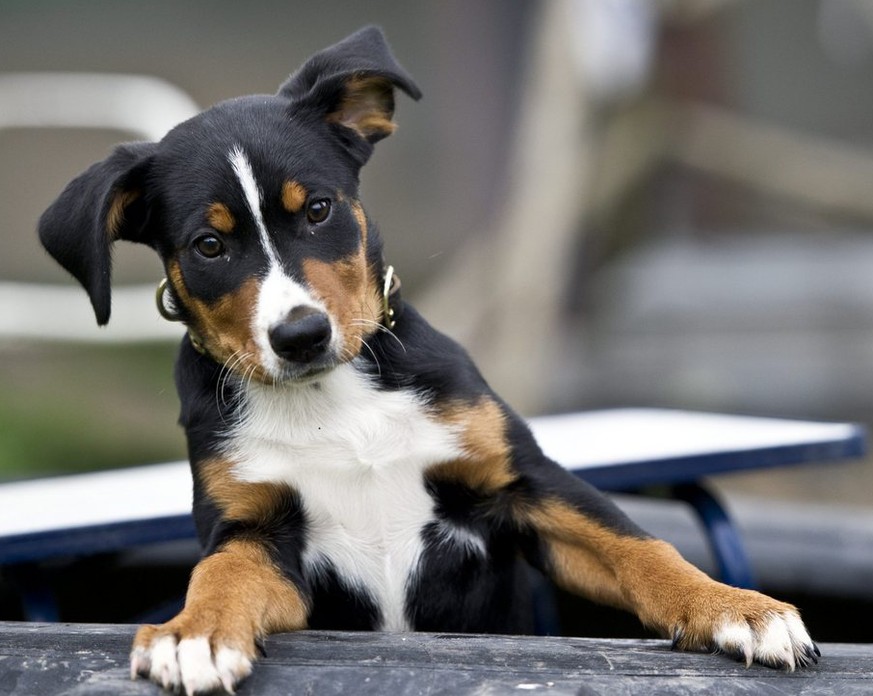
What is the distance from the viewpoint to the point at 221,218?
9.09 ft

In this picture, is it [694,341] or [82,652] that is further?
[694,341]

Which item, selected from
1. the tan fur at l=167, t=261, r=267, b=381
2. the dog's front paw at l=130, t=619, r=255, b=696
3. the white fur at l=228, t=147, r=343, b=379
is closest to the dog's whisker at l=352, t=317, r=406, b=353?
the white fur at l=228, t=147, r=343, b=379

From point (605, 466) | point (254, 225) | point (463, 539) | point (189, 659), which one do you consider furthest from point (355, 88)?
point (189, 659)

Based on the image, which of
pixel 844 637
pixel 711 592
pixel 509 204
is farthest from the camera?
pixel 509 204

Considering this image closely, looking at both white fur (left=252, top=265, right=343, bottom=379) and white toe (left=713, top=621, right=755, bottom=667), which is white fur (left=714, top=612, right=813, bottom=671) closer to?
white toe (left=713, top=621, right=755, bottom=667)

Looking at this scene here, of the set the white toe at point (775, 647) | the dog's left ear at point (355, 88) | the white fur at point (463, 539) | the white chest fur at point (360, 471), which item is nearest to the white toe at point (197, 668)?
the white chest fur at point (360, 471)

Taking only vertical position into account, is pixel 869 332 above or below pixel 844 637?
above

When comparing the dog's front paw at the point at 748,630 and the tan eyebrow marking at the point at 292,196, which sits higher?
the tan eyebrow marking at the point at 292,196

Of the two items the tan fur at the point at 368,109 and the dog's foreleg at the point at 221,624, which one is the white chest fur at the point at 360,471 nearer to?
the dog's foreleg at the point at 221,624

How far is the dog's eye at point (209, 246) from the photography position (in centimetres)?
279

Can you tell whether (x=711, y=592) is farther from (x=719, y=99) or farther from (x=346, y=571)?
(x=719, y=99)

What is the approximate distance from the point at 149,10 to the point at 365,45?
8150mm

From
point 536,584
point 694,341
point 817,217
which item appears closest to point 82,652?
point 536,584

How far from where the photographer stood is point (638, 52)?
35.0 ft
